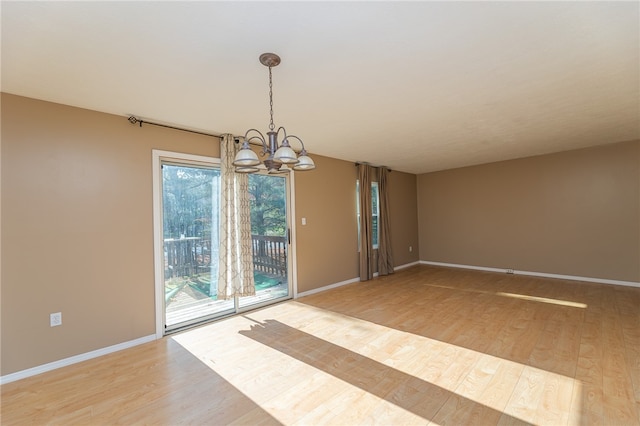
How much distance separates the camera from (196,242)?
3.67m

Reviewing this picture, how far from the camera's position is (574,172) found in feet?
17.3

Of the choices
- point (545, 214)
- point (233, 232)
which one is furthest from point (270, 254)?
point (545, 214)

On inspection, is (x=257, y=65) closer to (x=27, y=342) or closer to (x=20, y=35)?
(x=20, y=35)

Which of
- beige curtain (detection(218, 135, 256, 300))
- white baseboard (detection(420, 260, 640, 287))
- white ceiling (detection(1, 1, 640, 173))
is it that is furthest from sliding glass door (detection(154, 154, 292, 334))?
white baseboard (detection(420, 260, 640, 287))

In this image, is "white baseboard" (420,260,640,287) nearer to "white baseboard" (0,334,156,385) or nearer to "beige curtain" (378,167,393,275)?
"beige curtain" (378,167,393,275)

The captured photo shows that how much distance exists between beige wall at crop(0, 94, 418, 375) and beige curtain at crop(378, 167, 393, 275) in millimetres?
3949

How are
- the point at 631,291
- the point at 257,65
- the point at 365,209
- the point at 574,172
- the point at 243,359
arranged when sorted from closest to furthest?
1. the point at 257,65
2. the point at 243,359
3. the point at 631,291
4. the point at 574,172
5. the point at 365,209

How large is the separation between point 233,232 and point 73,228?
5.35ft

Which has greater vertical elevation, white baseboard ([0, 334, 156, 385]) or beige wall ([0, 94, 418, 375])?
beige wall ([0, 94, 418, 375])

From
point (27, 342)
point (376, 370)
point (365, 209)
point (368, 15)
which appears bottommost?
point (376, 370)

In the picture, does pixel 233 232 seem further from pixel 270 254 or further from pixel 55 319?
pixel 55 319

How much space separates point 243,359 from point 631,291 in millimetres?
5993

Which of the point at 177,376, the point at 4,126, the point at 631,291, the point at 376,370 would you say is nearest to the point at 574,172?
the point at 631,291

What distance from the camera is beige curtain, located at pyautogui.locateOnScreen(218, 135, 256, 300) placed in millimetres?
3742
